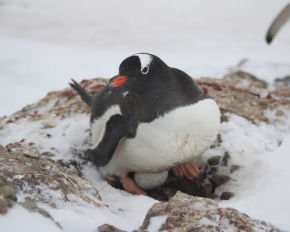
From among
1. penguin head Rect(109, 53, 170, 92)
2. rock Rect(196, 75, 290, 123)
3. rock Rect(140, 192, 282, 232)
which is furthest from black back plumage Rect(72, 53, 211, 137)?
rock Rect(196, 75, 290, 123)

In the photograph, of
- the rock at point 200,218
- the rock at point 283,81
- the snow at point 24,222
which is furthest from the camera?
the rock at point 283,81

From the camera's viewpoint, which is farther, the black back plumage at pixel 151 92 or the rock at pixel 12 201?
the black back plumage at pixel 151 92

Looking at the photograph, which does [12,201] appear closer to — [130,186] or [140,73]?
[140,73]

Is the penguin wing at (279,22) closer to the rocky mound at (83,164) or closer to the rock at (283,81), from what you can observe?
the rocky mound at (83,164)

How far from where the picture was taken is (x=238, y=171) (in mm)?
2188

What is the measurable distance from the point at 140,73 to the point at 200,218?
3.10 ft

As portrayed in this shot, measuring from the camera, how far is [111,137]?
1960mm

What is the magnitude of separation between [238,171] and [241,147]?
0.79ft

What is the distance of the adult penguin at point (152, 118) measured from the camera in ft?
5.98

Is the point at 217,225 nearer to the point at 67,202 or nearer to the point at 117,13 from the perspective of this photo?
the point at 67,202

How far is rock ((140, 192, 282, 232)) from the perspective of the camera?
110 cm

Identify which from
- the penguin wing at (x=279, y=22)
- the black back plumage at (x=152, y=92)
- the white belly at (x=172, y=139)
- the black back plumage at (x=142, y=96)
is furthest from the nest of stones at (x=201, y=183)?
the penguin wing at (x=279, y=22)

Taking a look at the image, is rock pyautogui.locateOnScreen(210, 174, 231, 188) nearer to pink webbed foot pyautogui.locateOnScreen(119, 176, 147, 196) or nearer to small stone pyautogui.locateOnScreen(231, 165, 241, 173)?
small stone pyautogui.locateOnScreen(231, 165, 241, 173)

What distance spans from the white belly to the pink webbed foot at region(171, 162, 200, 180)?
27 cm
